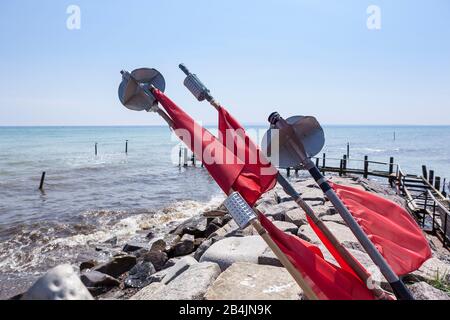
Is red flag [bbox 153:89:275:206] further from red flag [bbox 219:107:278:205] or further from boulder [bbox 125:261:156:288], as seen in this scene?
boulder [bbox 125:261:156:288]

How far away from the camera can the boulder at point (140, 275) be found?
672 cm

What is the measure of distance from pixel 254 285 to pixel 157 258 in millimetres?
4913

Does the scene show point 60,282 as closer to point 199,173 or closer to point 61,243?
point 61,243

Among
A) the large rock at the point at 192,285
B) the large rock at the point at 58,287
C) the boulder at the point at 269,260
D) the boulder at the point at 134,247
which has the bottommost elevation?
the boulder at the point at 134,247

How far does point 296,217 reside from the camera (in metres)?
7.50

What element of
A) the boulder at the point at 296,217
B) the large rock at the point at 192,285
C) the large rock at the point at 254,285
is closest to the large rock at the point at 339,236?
the boulder at the point at 296,217

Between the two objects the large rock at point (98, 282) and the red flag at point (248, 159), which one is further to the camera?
the large rock at point (98, 282)

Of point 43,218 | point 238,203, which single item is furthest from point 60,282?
point 43,218

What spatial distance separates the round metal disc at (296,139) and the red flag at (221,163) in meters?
0.24

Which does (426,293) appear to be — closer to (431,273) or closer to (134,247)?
(431,273)

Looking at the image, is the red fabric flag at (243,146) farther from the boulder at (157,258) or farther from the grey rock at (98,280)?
the boulder at (157,258)

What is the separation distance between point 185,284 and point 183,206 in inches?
527

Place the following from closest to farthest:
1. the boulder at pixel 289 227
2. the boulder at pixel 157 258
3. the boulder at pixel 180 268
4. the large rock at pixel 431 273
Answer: the large rock at pixel 431 273 → the boulder at pixel 180 268 → the boulder at pixel 289 227 → the boulder at pixel 157 258

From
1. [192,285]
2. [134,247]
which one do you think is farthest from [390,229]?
[134,247]
